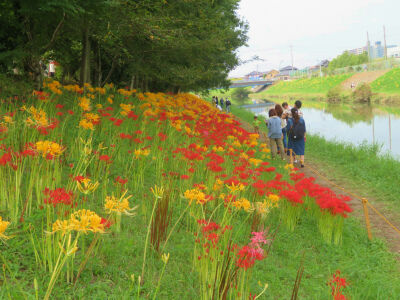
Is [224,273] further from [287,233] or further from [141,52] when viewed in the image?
[141,52]

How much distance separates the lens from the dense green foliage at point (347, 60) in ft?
279

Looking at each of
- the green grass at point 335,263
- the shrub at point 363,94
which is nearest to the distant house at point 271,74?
the shrub at point 363,94

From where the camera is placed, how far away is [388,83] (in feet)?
138

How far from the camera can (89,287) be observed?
7.73 ft

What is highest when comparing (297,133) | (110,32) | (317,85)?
(317,85)

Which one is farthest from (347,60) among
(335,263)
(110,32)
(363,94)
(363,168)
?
(335,263)

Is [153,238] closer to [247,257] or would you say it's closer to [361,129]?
[247,257]

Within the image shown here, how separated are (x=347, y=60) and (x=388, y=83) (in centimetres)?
5415

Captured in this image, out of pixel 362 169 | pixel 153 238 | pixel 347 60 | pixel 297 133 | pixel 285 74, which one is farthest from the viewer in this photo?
pixel 285 74

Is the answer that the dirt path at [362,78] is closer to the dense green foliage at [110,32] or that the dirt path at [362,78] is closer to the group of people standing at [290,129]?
the group of people standing at [290,129]

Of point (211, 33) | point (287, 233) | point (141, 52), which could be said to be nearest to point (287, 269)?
point (287, 233)

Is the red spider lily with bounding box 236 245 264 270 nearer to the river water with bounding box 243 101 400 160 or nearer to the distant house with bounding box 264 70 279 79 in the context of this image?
the river water with bounding box 243 101 400 160

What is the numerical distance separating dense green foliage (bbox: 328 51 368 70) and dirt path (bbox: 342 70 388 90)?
121 ft

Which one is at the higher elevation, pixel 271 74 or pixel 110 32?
pixel 271 74
